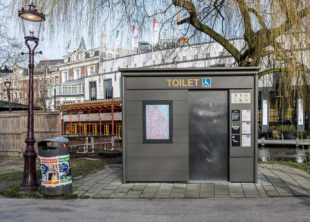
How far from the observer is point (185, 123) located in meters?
8.60

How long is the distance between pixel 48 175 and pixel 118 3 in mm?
5041

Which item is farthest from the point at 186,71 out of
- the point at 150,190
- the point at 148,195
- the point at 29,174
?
the point at 29,174

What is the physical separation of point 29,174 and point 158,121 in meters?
3.22

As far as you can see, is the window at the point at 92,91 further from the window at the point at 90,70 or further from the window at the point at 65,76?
the window at the point at 65,76

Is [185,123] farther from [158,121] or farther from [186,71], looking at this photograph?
[186,71]

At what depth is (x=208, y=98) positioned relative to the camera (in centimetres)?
863

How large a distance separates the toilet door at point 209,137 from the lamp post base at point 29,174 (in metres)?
3.67

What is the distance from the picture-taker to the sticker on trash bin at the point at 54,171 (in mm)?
7723

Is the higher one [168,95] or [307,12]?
[307,12]

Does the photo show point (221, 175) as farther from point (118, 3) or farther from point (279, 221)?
point (118, 3)

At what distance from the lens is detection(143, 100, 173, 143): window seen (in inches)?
340

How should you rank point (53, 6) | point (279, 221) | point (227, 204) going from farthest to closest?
point (53, 6), point (227, 204), point (279, 221)

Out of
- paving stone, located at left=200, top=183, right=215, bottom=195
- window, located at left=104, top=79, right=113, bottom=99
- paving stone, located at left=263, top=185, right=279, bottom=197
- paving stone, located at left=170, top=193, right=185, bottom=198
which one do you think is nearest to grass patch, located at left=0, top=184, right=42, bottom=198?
paving stone, located at left=170, top=193, right=185, bottom=198

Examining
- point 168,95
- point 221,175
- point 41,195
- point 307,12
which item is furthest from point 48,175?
point 307,12
